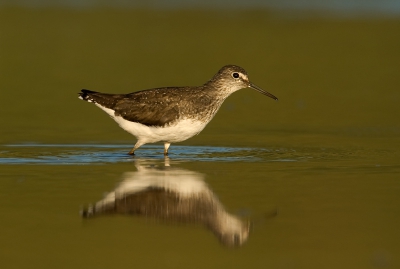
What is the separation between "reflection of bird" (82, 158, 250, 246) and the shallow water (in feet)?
0.15

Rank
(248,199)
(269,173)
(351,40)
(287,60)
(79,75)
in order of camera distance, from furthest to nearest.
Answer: (351,40)
(287,60)
(79,75)
(269,173)
(248,199)

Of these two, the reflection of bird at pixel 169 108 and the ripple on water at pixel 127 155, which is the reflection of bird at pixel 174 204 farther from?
the reflection of bird at pixel 169 108

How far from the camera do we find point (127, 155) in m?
14.9

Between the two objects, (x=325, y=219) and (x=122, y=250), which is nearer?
(x=122, y=250)

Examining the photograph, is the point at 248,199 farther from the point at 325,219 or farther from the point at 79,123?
the point at 79,123

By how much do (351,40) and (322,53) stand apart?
243 cm

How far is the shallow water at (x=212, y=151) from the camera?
9539 millimetres

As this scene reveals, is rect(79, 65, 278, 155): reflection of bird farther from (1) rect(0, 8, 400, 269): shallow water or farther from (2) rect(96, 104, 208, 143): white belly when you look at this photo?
(1) rect(0, 8, 400, 269): shallow water

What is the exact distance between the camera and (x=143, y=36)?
1186 inches

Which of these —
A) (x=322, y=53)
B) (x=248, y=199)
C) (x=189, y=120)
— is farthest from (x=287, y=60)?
(x=248, y=199)

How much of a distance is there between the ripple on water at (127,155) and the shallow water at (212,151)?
0.03 m

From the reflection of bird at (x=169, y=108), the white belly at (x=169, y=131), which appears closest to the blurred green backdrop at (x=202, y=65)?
the reflection of bird at (x=169, y=108)

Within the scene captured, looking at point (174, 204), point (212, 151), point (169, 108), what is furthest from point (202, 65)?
point (174, 204)

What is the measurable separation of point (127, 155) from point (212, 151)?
1.33 meters
